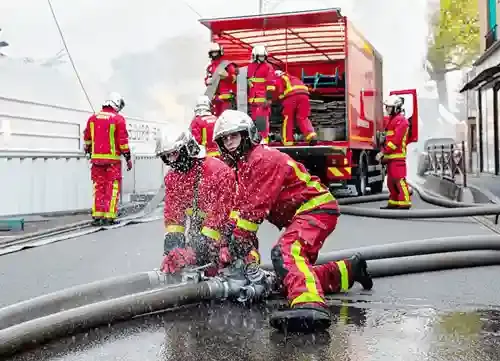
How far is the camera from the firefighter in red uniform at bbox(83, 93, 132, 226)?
8.45 metres

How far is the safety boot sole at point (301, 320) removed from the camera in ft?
10.4

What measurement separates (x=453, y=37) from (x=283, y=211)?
38.7m

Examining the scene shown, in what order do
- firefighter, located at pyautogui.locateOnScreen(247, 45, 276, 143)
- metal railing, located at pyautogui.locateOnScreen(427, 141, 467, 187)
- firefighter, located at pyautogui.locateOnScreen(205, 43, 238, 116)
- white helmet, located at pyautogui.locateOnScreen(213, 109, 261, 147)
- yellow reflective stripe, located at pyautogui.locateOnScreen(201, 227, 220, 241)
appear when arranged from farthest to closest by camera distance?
metal railing, located at pyautogui.locateOnScreen(427, 141, 467, 187) → firefighter, located at pyautogui.locateOnScreen(205, 43, 238, 116) → firefighter, located at pyautogui.locateOnScreen(247, 45, 276, 143) → yellow reflective stripe, located at pyautogui.locateOnScreen(201, 227, 220, 241) → white helmet, located at pyautogui.locateOnScreen(213, 109, 261, 147)

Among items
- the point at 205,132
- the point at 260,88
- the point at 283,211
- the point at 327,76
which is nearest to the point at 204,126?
the point at 205,132

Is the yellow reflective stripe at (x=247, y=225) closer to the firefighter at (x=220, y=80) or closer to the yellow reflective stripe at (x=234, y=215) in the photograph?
the yellow reflective stripe at (x=234, y=215)

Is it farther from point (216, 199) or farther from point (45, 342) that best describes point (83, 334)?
point (216, 199)

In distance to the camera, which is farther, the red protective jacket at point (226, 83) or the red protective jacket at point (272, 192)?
the red protective jacket at point (226, 83)

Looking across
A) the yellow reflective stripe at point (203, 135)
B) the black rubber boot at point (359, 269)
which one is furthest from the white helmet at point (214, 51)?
the black rubber boot at point (359, 269)

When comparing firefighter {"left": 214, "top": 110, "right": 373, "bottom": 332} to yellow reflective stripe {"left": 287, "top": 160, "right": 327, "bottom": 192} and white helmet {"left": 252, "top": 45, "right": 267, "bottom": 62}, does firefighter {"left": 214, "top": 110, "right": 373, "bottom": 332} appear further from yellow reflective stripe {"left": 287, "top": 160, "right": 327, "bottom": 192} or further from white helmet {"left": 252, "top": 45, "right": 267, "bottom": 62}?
white helmet {"left": 252, "top": 45, "right": 267, "bottom": 62}

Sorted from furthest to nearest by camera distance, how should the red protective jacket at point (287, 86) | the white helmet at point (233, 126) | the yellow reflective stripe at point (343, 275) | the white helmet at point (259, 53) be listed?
1. the red protective jacket at point (287, 86)
2. the white helmet at point (259, 53)
3. the yellow reflective stripe at point (343, 275)
4. the white helmet at point (233, 126)

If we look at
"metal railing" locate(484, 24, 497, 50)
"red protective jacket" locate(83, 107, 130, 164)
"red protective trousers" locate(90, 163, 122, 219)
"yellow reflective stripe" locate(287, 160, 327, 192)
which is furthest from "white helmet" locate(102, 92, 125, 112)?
"metal railing" locate(484, 24, 497, 50)

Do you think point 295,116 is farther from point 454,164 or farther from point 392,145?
point 454,164

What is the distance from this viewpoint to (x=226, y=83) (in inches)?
396

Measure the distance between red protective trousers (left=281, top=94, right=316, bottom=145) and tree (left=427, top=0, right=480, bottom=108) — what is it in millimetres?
29109
